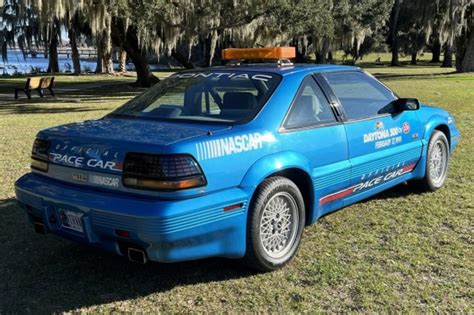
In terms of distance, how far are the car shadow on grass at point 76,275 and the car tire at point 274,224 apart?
220 mm

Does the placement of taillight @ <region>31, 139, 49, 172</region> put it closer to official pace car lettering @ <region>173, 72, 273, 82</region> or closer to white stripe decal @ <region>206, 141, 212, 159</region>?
white stripe decal @ <region>206, 141, 212, 159</region>

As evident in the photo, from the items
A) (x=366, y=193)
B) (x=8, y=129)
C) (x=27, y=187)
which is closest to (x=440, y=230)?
(x=366, y=193)

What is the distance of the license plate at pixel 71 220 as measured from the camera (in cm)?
363

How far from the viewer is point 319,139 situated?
433 centimetres

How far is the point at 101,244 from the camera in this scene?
11.9 ft

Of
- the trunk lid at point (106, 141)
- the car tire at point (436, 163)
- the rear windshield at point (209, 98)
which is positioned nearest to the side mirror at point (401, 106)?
the car tire at point (436, 163)

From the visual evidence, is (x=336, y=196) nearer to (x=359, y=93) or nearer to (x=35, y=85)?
(x=359, y=93)

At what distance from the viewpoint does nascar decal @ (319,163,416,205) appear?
451 centimetres

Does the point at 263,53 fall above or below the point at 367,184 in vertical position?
above

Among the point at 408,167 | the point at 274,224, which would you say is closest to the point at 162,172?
the point at 274,224

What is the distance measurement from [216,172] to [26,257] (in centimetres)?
195

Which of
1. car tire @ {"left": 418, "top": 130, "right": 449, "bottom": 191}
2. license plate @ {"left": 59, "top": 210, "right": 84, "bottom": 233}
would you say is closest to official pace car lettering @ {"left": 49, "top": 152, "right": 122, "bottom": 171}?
license plate @ {"left": 59, "top": 210, "right": 84, "bottom": 233}

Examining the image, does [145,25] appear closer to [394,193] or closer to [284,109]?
[394,193]

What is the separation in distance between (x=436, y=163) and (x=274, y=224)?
2920mm
